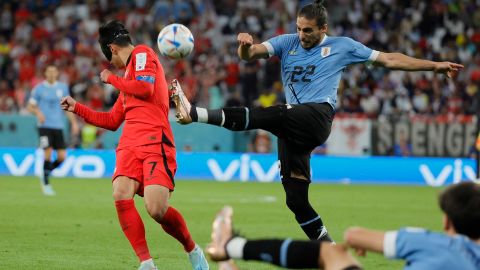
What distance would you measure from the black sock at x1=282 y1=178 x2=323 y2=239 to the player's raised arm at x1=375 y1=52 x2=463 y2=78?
4.55ft

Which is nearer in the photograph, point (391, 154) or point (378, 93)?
point (391, 154)

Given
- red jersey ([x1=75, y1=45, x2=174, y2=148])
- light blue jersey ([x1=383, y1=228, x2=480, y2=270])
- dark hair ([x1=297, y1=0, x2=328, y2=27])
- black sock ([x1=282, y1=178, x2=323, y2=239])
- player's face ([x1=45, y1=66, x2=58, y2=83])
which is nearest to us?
light blue jersey ([x1=383, y1=228, x2=480, y2=270])

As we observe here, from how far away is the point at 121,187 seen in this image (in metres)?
8.27

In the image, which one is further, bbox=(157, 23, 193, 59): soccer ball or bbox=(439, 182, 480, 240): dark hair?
bbox=(157, 23, 193, 59): soccer ball

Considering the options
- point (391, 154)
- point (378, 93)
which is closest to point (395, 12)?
point (378, 93)

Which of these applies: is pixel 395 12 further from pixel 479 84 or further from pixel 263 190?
pixel 263 190

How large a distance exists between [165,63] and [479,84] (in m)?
8.97

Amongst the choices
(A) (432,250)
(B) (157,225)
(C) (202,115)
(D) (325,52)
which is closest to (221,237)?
(A) (432,250)

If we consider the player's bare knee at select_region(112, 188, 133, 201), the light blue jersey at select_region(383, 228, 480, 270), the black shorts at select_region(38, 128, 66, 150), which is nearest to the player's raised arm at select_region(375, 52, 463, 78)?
the player's bare knee at select_region(112, 188, 133, 201)

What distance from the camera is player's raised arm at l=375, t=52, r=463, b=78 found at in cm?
874

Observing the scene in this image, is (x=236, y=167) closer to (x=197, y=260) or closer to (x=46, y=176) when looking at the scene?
(x=46, y=176)

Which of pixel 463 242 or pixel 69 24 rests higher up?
pixel 69 24

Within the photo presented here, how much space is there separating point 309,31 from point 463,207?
161 inches

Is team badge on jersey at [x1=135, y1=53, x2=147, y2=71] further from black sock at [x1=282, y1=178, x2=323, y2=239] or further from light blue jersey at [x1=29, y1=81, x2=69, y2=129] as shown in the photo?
light blue jersey at [x1=29, y1=81, x2=69, y2=129]
